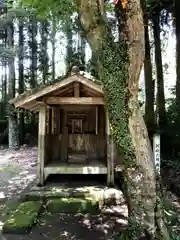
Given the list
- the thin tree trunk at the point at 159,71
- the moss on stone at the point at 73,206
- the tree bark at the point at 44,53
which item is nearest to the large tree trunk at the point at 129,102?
the moss on stone at the point at 73,206

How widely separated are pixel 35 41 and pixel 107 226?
64.6ft

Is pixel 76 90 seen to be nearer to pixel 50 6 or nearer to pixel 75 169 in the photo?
pixel 75 169

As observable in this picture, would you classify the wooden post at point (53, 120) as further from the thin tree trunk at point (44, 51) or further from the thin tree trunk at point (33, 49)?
the thin tree trunk at point (44, 51)

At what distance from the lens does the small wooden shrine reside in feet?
29.6

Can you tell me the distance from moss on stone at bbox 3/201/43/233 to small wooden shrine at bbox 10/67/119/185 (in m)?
1.76

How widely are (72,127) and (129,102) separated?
7.77 metres

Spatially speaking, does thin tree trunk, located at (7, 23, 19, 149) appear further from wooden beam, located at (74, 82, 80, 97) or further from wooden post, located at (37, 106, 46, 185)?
wooden beam, located at (74, 82, 80, 97)

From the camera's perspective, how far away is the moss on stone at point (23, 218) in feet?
21.1

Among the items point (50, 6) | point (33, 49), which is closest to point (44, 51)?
point (33, 49)

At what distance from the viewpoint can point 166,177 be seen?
10.3 m

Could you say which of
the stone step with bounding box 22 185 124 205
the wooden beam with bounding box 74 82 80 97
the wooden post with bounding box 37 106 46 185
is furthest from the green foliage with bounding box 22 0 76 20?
the stone step with bounding box 22 185 124 205

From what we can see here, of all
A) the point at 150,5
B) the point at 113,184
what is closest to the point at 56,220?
the point at 113,184

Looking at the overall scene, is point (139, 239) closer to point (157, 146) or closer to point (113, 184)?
point (157, 146)

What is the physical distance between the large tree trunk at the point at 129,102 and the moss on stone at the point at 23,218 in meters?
2.28
